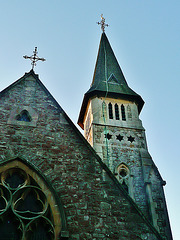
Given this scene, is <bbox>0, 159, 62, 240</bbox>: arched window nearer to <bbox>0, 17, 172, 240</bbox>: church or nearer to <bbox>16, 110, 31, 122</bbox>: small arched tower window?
<bbox>0, 17, 172, 240</bbox>: church

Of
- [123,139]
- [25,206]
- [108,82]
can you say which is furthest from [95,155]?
[108,82]

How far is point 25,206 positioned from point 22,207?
0.08 meters

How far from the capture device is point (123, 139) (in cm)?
1716

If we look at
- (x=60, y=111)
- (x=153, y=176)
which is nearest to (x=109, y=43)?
(x=153, y=176)

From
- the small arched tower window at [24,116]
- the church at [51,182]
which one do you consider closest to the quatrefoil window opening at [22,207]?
the church at [51,182]

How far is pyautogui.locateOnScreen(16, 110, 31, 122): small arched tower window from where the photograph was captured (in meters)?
9.59

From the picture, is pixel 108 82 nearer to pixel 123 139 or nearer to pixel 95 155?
pixel 123 139

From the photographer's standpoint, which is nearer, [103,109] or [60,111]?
[60,111]

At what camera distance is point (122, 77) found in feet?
72.2

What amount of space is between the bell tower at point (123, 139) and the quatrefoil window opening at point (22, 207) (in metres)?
6.87

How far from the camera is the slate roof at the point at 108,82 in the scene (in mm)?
19359

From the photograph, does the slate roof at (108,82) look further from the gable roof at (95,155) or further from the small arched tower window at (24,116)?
the small arched tower window at (24,116)

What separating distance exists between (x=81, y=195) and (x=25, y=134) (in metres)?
2.51

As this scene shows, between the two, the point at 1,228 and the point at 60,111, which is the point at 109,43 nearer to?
the point at 60,111
